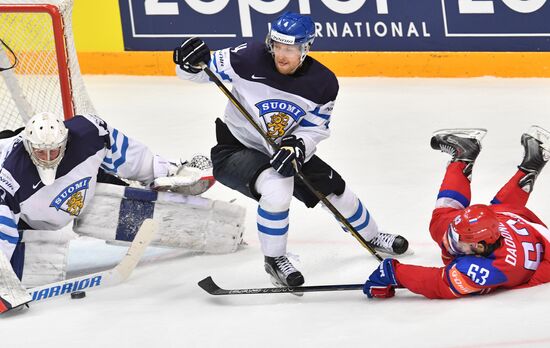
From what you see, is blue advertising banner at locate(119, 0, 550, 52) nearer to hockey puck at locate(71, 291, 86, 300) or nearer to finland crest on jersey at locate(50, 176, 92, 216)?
finland crest on jersey at locate(50, 176, 92, 216)

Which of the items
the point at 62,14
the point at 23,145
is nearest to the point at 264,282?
the point at 23,145

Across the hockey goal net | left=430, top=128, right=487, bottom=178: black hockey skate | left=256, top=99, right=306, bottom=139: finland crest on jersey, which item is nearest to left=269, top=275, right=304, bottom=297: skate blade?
left=256, top=99, right=306, bottom=139: finland crest on jersey

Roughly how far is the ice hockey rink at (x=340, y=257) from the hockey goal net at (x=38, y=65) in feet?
2.50

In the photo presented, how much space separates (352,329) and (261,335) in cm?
29

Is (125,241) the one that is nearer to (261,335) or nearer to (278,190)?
(278,190)

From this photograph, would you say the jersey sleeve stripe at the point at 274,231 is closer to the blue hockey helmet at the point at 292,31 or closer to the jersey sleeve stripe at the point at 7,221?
the blue hockey helmet at the point at 292,31

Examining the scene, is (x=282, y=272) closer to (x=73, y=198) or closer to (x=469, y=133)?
(x=73, y=198)

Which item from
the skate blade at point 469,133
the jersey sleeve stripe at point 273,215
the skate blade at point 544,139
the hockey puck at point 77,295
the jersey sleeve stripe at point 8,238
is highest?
the skate blade at point 469,133

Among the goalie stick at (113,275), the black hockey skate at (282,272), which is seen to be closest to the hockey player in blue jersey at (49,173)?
the goalie stick at (113,275)

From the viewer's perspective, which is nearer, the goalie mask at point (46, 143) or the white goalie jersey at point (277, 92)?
the goalie mask at point (46, 143)

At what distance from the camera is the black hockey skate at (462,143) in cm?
443

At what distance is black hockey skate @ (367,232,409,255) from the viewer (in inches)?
177

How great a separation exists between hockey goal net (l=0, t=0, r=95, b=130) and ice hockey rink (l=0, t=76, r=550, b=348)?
76 centimetres

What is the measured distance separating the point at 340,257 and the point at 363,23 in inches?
116
